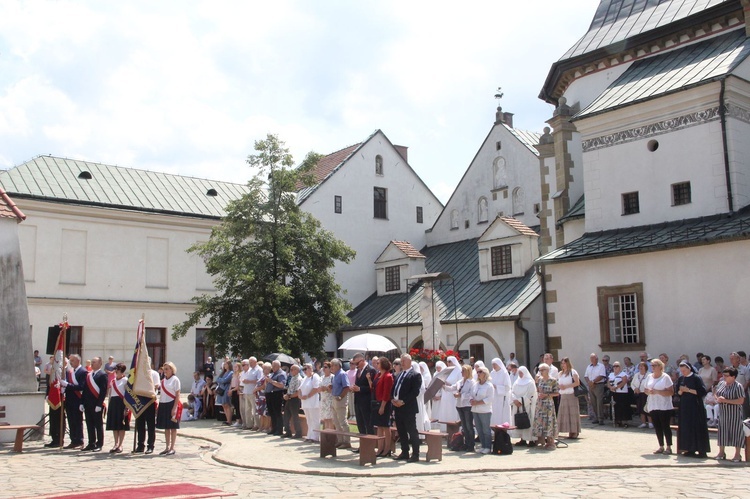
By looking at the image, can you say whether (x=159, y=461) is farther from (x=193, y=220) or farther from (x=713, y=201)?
(x=193, y=220)

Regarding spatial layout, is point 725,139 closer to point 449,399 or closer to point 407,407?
point 449,399

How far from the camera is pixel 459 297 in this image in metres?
31.1

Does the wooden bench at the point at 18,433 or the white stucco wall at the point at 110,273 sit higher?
the white stucco wall at the point at 110,273

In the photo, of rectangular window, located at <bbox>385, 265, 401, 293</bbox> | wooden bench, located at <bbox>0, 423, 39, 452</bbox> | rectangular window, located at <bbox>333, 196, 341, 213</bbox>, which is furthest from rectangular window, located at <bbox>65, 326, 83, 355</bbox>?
wooden bench, located at <bbox>0, 423, 39, 452</bbox>

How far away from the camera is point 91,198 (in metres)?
32.8

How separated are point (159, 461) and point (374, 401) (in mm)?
3913

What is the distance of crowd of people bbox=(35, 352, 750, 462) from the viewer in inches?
539

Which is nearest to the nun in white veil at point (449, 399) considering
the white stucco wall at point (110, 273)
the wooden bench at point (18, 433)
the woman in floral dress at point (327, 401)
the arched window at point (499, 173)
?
the woman in floral dress at point (327, 401)

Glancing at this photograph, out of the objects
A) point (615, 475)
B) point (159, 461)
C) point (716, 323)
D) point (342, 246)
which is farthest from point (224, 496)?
point (342, 246)

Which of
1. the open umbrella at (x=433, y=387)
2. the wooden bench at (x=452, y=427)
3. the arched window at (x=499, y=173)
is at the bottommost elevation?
the wooden bench at (x=452, y=427)

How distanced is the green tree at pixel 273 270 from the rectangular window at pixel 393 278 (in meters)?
8.17

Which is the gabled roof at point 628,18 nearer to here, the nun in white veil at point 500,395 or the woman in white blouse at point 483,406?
the nun in white veil at point 500,395

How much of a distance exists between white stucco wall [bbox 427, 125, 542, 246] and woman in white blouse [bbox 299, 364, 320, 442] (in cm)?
1809

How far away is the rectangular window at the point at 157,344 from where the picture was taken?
33.5 metres
